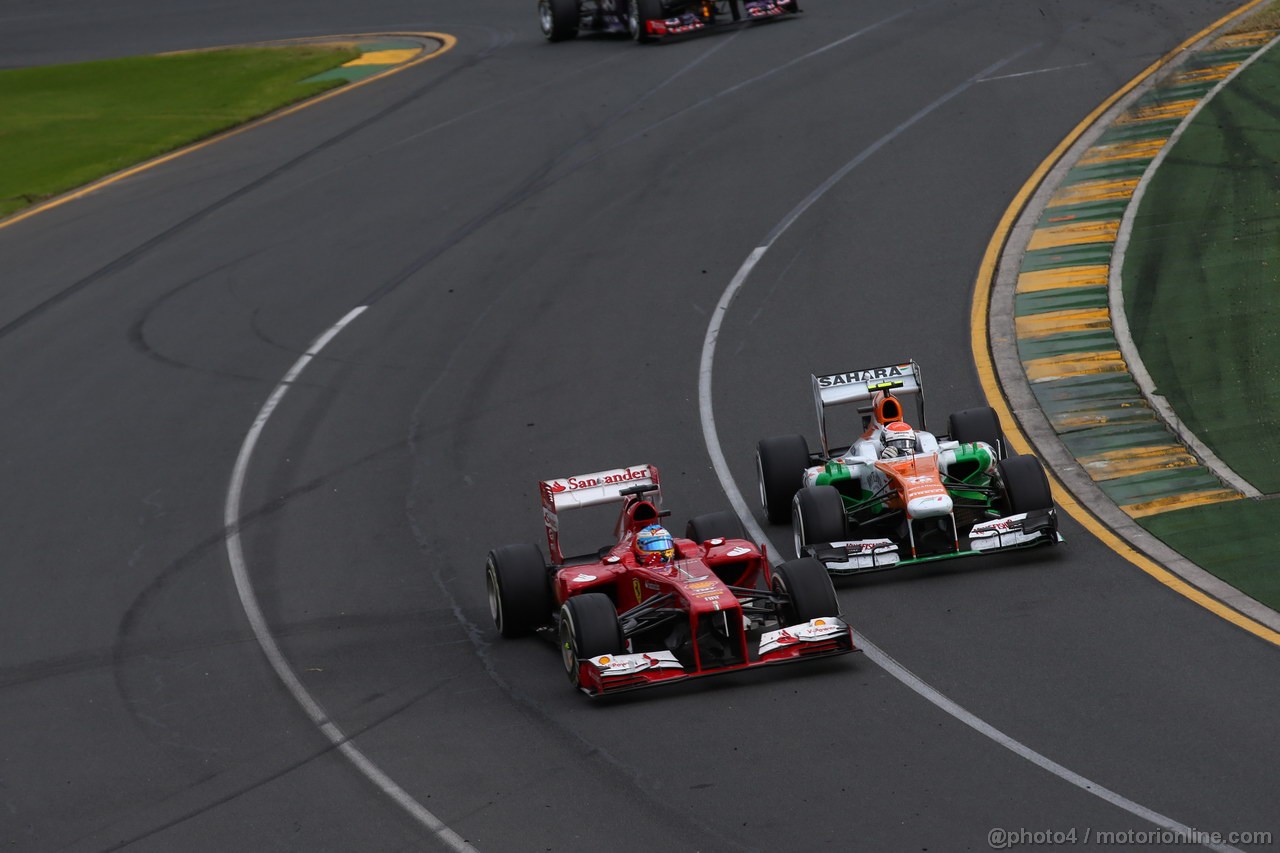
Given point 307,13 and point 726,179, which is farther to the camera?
point 307,13

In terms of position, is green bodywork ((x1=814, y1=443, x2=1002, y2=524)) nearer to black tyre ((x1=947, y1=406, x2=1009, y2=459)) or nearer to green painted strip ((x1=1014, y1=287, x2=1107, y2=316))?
black tyre ((x1=947, y1=406, x2=1009, y2=459))

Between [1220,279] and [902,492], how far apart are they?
8894mm

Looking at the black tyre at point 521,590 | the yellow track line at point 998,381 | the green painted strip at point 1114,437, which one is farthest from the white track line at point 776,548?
the green painted strip at point 1114,437

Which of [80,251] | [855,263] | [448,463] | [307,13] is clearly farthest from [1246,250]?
[307,13]

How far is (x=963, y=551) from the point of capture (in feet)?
52.3

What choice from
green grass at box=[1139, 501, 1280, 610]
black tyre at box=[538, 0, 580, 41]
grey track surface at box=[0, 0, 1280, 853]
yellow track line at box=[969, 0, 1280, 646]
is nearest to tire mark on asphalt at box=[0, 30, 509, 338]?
grey track surface at box=[0, 0, 1280, 853]

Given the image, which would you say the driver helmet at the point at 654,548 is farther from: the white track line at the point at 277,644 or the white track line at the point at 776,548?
the white track line at the point at 277,644

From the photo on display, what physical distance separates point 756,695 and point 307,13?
41.0 m

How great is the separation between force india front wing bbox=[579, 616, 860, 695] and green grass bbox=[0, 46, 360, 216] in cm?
2343

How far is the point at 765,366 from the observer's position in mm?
22359

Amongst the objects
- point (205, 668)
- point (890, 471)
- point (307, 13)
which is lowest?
point (205, 668)

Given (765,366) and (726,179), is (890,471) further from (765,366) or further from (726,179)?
(726,179)

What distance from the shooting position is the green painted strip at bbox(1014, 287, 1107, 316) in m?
23.0

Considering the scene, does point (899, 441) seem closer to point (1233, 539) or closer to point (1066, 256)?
point (1233, 539)
